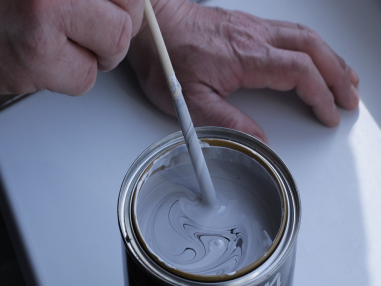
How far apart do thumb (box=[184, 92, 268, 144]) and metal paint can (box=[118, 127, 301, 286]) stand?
0.26 metres

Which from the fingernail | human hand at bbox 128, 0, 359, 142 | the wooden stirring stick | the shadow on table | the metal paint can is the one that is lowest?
the shadow on table

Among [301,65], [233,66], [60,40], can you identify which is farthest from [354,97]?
[60,40]

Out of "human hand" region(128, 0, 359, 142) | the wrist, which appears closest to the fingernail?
"human hand" region(128, 0, 359, 142)

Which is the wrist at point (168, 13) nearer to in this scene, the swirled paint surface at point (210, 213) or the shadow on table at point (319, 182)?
the shadow on table at point (319, 182)

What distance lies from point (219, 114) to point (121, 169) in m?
0.19

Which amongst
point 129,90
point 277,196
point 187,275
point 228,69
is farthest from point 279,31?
point 187,275

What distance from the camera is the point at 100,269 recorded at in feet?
2.15

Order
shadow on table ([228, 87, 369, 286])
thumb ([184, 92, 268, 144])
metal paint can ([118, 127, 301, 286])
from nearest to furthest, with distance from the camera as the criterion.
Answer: metal paint can ([118, 127, 301, 286]), shadow on table ([228, 87, 369, 286]), thumb ([184, 92, 268, 144])

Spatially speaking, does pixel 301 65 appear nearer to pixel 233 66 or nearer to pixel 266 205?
pixel 233 66

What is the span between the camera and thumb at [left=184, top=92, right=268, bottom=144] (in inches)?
30.2

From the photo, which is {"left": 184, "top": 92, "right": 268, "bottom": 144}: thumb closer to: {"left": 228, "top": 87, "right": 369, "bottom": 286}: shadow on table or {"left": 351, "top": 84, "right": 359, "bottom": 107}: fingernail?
{"left": 228, "top": 87, "right": 369, "bottom": 286}: shadow on table

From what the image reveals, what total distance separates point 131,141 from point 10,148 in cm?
20

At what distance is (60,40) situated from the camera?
0.52 m

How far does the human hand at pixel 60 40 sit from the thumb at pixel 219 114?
9.5 inches
